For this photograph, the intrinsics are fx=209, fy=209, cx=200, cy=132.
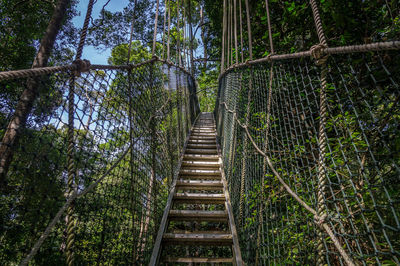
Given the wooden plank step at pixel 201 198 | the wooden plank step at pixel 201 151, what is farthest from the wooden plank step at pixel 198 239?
the wooden plank step at pixel 201 151

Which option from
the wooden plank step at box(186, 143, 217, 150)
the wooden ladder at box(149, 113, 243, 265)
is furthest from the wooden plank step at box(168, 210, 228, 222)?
the wooden plank step at box(186, 143, 217, 150)

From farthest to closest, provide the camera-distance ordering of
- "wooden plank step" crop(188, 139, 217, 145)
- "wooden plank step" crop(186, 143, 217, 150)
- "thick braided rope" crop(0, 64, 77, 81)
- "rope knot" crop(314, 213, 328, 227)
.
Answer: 1. "wooden plank step" crop(188, 139, 217, 145)
2. "wooden plank step" crop(186, 143, 217, 150)
3. "rope knot" crop(314, 213, 328, 227)
4. "thick braided rope" crop(0, 64, 77, 81)

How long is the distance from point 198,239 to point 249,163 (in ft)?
2.78

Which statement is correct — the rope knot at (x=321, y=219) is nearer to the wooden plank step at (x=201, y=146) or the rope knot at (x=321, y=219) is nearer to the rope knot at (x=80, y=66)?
the rope knot at (x=80, y=66)

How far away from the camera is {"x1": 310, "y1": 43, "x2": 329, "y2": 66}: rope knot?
965 millimetres

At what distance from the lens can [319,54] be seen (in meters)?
0.98

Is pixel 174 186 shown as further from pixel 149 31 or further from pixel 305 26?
pixel 149 31

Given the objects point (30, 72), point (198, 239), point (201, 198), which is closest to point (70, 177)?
point (30, 72)

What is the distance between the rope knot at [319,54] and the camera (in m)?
0.97

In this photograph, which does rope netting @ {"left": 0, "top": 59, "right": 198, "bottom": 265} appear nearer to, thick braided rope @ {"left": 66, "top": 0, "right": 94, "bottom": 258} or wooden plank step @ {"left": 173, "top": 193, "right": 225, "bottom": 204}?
thick braided rope @ {"left": 66, "top": 0, "right": 94, "bottom": 258}

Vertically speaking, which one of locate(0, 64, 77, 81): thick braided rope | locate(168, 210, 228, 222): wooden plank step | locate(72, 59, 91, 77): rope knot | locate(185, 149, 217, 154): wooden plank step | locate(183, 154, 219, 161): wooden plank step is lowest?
locate(168, 210, 228, 222): wooden plank step

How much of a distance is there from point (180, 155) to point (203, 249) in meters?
3.80

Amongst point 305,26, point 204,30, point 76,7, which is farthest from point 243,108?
point 204,30

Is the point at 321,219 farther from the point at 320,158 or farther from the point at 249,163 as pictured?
the point at 249,163
